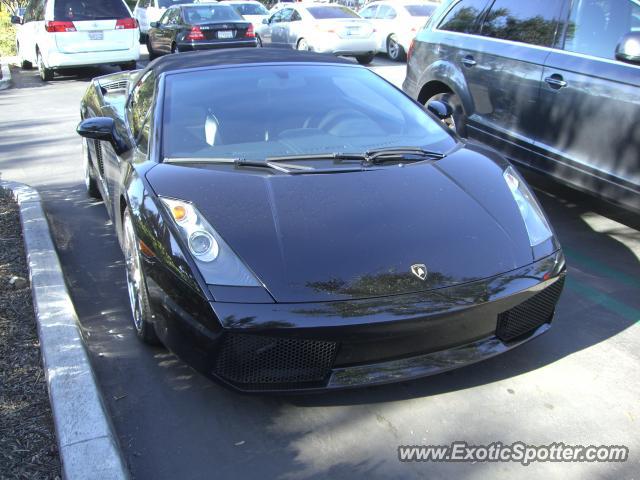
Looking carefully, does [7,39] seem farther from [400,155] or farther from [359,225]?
[359,225]

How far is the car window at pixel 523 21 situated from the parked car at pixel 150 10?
17.1 metres

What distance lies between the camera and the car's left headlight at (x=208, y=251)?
2.81 metres

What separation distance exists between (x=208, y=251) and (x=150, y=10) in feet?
68.8

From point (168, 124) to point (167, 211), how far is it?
2.89ft

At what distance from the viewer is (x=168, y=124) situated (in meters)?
3.84

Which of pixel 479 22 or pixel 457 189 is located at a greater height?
pixel 479 22

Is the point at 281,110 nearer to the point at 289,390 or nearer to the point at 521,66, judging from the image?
the point at 289,390

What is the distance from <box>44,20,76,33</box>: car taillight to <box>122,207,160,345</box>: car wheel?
10.6m

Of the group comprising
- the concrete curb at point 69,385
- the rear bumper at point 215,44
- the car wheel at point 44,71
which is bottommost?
the car wheel at point 44,71

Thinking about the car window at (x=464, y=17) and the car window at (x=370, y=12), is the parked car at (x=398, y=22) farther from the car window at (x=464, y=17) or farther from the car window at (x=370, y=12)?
the car window at (x=464, y=17)

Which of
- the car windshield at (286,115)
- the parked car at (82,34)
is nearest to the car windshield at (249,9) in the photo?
the parked car at (82,34)

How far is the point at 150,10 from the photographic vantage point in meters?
21.9

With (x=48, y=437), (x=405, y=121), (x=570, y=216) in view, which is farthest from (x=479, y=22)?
(x=48, y=437)

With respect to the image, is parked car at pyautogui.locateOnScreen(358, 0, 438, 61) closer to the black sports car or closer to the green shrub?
the green shrub
